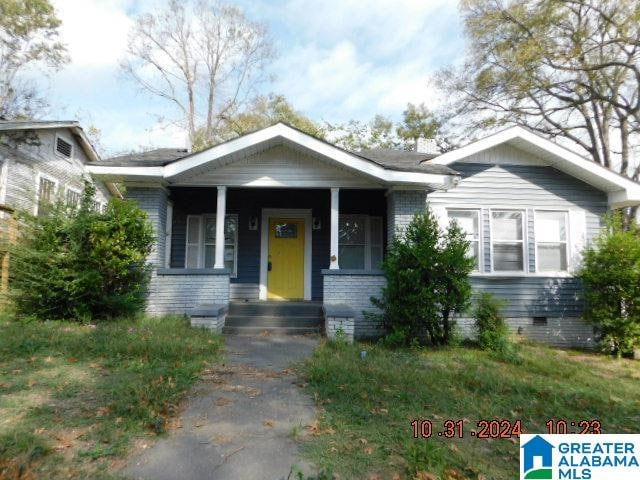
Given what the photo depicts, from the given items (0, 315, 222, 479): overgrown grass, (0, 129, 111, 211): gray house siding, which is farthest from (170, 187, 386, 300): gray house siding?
(0, 315, 222, 479): overgrown grass

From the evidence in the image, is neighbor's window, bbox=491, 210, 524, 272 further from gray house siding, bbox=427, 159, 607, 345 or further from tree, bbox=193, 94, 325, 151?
tree, bbox=193, 94, 325, 151

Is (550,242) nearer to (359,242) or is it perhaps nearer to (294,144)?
(359,242)

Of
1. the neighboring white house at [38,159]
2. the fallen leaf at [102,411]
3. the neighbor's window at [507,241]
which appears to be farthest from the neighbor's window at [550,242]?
the neighboring white house at [38,159]

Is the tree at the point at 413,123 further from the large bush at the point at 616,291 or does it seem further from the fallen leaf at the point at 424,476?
the fallen leaf at the point at 424,476

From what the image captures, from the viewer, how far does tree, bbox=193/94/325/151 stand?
77.0 feet

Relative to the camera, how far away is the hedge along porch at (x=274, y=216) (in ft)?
25.6

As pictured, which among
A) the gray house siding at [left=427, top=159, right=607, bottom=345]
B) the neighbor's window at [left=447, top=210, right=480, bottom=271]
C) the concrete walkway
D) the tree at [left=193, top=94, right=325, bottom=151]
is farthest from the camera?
the tree at [left=193, top=94, right=325, bottom=151]

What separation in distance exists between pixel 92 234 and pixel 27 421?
4.43 metres

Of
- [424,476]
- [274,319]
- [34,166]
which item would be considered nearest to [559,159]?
[274,319]

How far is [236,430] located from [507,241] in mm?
7784

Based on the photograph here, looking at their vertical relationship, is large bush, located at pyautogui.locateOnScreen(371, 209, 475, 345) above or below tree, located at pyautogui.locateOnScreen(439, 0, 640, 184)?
below

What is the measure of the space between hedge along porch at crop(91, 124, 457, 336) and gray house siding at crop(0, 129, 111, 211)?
292 cm

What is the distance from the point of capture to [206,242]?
32.0ft

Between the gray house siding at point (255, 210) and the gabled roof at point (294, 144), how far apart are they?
5.66 ft
